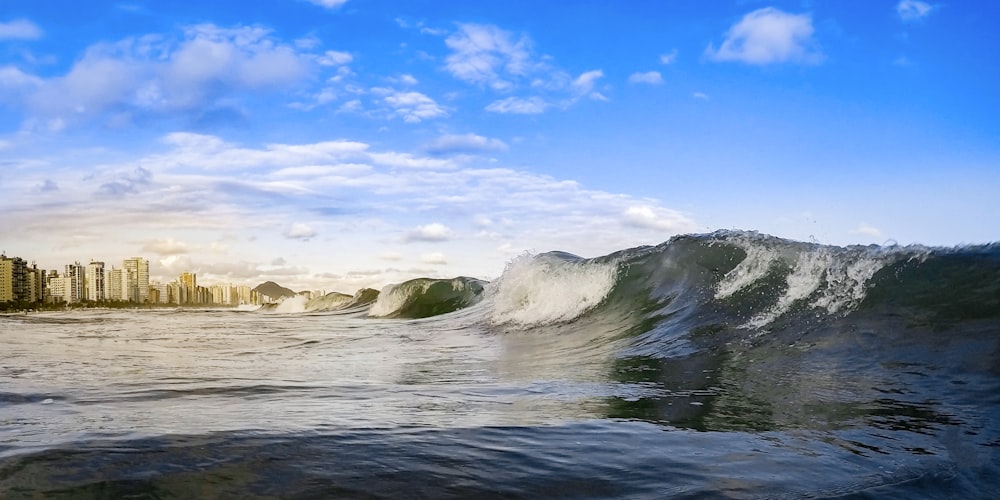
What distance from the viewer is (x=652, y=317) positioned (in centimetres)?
1064

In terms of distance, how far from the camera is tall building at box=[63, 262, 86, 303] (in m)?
78.8

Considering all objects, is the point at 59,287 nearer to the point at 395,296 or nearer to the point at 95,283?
the point at 95,283

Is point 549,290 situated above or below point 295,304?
above

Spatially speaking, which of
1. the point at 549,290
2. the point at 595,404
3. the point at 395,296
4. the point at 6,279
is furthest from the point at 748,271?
the point at 6,279

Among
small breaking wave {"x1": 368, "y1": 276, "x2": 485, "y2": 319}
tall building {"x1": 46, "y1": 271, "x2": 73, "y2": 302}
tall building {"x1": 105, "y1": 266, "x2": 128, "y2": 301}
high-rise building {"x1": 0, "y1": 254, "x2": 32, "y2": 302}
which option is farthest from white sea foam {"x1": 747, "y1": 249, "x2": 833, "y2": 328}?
tall building {"x1": 105, "y1": 266, "x2": 128, "y2": 301}

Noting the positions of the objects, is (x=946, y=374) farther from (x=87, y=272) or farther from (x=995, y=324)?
(x=87, y=272)

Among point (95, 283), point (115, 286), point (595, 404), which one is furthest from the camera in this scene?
point (115, 286)

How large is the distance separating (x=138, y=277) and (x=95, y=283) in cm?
896

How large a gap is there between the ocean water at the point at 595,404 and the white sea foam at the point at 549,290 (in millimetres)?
2567

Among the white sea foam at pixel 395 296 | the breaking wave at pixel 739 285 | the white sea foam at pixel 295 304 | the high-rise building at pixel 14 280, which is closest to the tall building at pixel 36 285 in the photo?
the high-rise building at pixel 14 280

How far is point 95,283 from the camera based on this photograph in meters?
83.6

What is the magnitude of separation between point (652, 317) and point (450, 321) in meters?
7.63

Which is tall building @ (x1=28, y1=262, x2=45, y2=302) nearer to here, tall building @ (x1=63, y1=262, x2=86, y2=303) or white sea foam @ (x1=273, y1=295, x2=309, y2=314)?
tall building @ (x1=63, y1=262, x2=86, y2=303)

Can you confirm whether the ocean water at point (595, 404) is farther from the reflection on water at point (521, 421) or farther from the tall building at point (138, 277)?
the tall building at point (138, 277)
